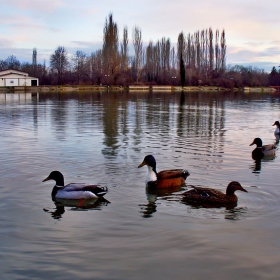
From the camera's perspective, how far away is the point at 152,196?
764cm

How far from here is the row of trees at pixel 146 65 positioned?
80750mm

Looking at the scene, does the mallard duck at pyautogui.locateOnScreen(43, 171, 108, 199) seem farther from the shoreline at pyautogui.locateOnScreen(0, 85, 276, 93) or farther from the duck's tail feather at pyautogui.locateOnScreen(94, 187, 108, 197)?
the shoreline at pyautogui.locateOnScreen(0, 85, 276, 93)

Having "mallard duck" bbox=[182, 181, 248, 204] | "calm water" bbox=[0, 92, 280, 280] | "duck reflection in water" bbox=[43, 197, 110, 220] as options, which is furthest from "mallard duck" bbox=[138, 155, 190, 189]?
"duck reflection in water" bbox=[43, 197, 110, 220]

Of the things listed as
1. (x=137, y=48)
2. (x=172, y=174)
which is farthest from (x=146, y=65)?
(x=172, y=174)

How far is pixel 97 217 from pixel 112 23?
248 feet

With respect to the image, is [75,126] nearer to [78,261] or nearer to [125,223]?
[125,223]

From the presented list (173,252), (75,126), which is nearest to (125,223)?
(173,252)

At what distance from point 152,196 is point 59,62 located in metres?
84.7

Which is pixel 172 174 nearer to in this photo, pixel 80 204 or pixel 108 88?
pixel 80 204

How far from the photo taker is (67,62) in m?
92.8

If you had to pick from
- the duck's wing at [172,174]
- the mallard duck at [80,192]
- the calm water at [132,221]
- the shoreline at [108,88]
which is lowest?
the calm water at [132,221]

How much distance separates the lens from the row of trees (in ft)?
265

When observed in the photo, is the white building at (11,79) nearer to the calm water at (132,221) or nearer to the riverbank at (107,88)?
the riverbank at (107,88)

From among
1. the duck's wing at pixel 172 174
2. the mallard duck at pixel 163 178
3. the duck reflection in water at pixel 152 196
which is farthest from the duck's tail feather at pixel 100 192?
the duck's wing at pixel 172 174
